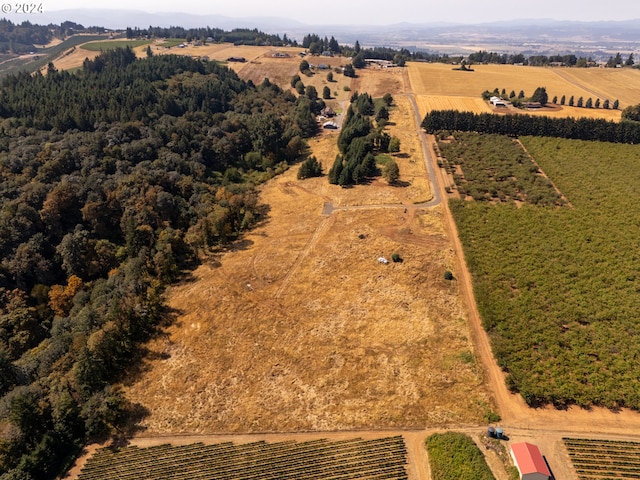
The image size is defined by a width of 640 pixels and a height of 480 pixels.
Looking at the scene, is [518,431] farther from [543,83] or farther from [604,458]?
[543,83]

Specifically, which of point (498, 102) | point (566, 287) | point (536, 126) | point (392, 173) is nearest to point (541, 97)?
point (498, 102)

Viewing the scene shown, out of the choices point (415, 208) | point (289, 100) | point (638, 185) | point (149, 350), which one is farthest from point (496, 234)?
point (289, 100)

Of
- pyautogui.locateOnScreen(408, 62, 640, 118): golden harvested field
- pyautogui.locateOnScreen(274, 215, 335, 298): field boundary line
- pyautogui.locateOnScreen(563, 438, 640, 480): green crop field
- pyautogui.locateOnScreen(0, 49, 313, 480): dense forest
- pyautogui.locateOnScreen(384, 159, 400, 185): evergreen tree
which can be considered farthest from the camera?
pyautogui.locateOnScreen(408, 62, 640, 118): golden harvested field

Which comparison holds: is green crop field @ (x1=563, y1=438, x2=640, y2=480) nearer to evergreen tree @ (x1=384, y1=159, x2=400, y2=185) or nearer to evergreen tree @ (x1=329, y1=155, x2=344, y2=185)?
evergreen tree @ (x1=384, y1=159, x2=400, y2=185)

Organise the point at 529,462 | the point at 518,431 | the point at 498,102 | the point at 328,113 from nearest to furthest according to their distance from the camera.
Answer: the point at 529,462 < the point at 518,431 < the point at 498,102 < the point at 328,113

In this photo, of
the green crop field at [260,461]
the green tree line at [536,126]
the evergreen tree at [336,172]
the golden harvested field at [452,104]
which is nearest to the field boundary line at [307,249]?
the evergreen tree at [336,172]

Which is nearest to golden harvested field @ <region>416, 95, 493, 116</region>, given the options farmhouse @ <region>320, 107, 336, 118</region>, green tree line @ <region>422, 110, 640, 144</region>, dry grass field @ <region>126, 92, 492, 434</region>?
green tree line @ <region>422, 110, 640, 144</region>
